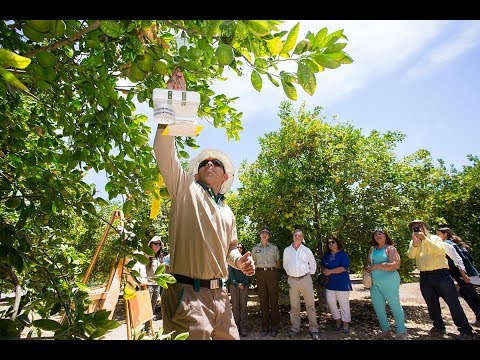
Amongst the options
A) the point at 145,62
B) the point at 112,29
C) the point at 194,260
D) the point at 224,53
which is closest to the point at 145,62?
the point at 145,62

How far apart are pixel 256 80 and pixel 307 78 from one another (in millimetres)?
205

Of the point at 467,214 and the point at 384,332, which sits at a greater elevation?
the point at 467,214

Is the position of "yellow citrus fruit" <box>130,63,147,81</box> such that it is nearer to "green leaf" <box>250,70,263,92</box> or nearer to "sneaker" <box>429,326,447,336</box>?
"green leaf" <box>250,70,263,92</box>

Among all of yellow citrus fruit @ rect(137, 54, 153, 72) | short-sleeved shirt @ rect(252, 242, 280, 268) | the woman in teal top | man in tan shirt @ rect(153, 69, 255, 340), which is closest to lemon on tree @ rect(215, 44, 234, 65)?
yellow citrus fruit @ rect(137, 54, 153, 72)

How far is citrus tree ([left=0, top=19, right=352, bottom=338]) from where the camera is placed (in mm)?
1165

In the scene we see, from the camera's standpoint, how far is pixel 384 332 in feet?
21.8

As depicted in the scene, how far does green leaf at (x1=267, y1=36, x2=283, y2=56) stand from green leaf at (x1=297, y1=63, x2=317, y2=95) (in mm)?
150

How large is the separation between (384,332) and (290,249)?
258 cm

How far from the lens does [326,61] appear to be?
3.56ft

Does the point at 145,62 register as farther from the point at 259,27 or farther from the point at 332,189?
the point at 332,189

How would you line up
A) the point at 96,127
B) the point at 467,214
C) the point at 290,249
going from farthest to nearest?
the point at 467,214 → the point at 290,249 → the point at 96,127

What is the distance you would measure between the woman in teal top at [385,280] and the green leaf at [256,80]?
6.33 metres

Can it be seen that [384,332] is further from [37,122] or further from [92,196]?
[37,122]
